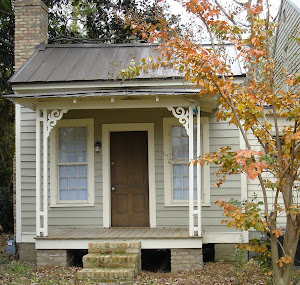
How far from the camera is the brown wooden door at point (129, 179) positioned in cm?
909

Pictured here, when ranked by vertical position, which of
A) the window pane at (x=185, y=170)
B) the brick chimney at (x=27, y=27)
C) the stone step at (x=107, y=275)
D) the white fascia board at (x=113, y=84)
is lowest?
the stone step at (x=107, y=275)

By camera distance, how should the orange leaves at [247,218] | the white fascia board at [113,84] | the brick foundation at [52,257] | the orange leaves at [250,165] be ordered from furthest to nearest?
1. the white fascia board at [113,84]
2. the brick foundation at [52,257]
3. the orange leaves at [247,218]
4. the orange leaves at [250,165]

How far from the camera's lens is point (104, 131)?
9125 millimetres

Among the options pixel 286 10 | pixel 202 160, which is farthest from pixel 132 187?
pixel 286 10

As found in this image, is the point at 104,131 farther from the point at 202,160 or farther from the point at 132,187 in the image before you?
the point at 202,160

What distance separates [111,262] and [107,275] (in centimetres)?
34

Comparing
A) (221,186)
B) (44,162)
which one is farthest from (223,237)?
(44,162)

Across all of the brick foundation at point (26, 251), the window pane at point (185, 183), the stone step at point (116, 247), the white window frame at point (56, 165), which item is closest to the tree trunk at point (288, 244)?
the stone step at point (116, 247)

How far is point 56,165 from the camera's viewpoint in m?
9.14

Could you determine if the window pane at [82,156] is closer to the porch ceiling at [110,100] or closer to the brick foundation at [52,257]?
the porch ceiling at [110,100]

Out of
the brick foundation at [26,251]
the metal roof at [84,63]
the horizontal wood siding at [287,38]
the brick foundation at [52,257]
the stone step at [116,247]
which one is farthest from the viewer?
the horizontal wood siding at [287,38]

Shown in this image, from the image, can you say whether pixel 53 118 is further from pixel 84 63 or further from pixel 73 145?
pixel 84 63

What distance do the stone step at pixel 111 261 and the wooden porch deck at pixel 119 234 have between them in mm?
515

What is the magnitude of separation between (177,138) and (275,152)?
365 centimetres
